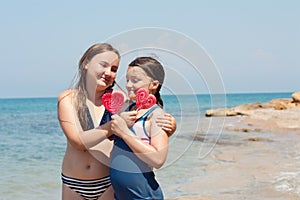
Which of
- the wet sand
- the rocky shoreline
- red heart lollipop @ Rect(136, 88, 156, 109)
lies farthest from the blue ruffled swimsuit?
the rocky shoreline

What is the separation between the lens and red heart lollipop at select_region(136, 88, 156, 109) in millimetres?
2988

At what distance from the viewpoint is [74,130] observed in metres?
3.26

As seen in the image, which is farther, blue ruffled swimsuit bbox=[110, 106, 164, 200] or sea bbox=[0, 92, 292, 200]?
sea bbox=[0, 92, 292, 200]

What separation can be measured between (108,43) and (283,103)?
3218cm

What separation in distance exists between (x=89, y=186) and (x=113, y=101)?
744 mm

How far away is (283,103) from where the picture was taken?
111ft

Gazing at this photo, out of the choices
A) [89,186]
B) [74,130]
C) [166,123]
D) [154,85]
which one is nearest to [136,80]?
[154,85]

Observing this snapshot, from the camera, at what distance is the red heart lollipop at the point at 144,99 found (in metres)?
2.99

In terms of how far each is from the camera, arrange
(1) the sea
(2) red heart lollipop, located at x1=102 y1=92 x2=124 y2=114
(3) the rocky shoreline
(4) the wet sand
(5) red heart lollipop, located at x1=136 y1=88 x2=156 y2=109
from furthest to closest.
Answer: (3) the rocky shoreline < (4) the wet sand < (1) the sea < (2) red heart lollipop, located at x1=102 y1=92 x2=124 y2=114 < (5) red heart lollipop, located at x1=136 y1=88 x2=156 y2=109

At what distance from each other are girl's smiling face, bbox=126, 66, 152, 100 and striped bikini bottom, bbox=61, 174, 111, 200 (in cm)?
76

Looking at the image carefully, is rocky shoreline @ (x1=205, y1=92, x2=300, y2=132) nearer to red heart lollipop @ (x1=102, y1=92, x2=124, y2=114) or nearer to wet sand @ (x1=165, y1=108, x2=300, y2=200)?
wet sand @ (x1=165, y1=108, x2=300, y2=200)

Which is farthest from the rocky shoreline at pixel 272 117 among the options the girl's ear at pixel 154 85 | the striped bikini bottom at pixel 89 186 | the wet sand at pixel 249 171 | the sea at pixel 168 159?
the girl's ear at pixel 154 85

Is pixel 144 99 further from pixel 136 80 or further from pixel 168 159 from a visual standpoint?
pixel 168 159

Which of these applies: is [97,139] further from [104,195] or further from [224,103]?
[224,103]
